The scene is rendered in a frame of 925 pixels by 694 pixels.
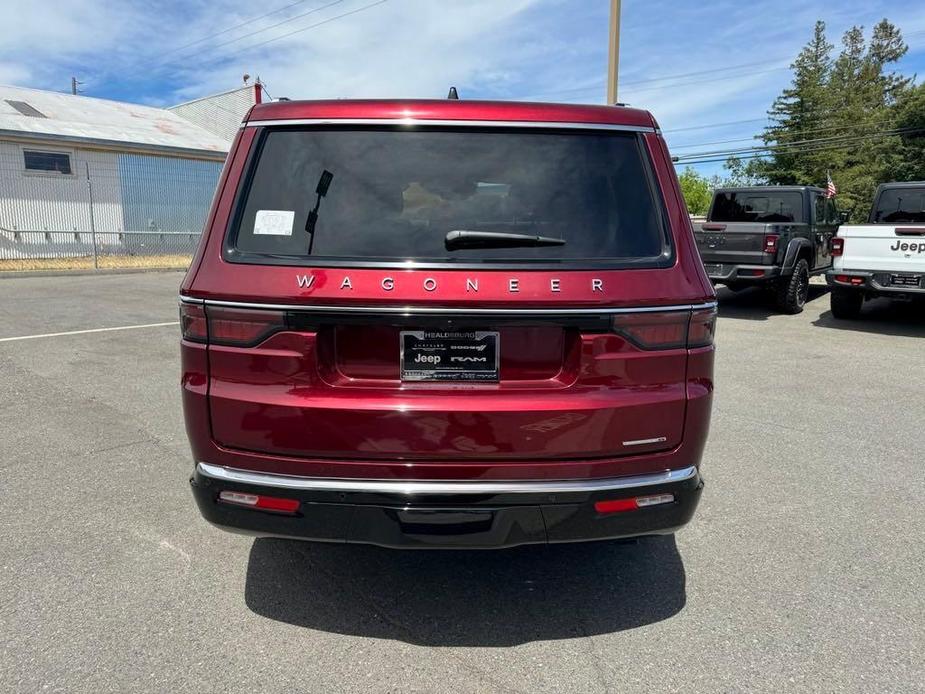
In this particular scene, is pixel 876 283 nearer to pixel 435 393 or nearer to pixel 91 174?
pixel 435 393

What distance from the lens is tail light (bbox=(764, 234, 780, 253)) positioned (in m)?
10.5

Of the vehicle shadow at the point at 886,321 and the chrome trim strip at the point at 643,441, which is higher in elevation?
the chrome trim strip at the point at 643,441

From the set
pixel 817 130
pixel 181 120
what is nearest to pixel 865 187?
pixel 817 130

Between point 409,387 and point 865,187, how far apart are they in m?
56.0

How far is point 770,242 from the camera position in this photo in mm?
10523

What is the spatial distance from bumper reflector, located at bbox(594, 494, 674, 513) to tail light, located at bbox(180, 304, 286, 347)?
125 cm

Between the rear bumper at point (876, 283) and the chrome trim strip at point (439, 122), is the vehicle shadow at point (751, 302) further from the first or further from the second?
the chrome trim strip at point (439, 122)

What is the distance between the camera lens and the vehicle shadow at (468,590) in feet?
8.68

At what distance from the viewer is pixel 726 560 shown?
125 inches

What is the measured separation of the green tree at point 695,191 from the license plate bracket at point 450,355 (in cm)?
10395

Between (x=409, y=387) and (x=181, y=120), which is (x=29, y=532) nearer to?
(x=409, y=387)

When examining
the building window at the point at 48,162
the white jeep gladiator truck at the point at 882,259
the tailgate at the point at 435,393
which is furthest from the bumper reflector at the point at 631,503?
the building window at the point at 48,162

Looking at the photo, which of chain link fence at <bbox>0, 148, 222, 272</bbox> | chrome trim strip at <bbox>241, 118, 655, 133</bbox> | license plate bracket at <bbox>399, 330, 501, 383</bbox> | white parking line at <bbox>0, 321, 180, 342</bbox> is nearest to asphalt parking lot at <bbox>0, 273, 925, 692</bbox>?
license plate bracket at <bbox>399, 330, 501, 383</bbox>

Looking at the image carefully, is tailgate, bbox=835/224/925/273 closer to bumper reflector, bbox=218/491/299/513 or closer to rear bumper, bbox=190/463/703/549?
rear bumper, bbox=190/463/703/549
